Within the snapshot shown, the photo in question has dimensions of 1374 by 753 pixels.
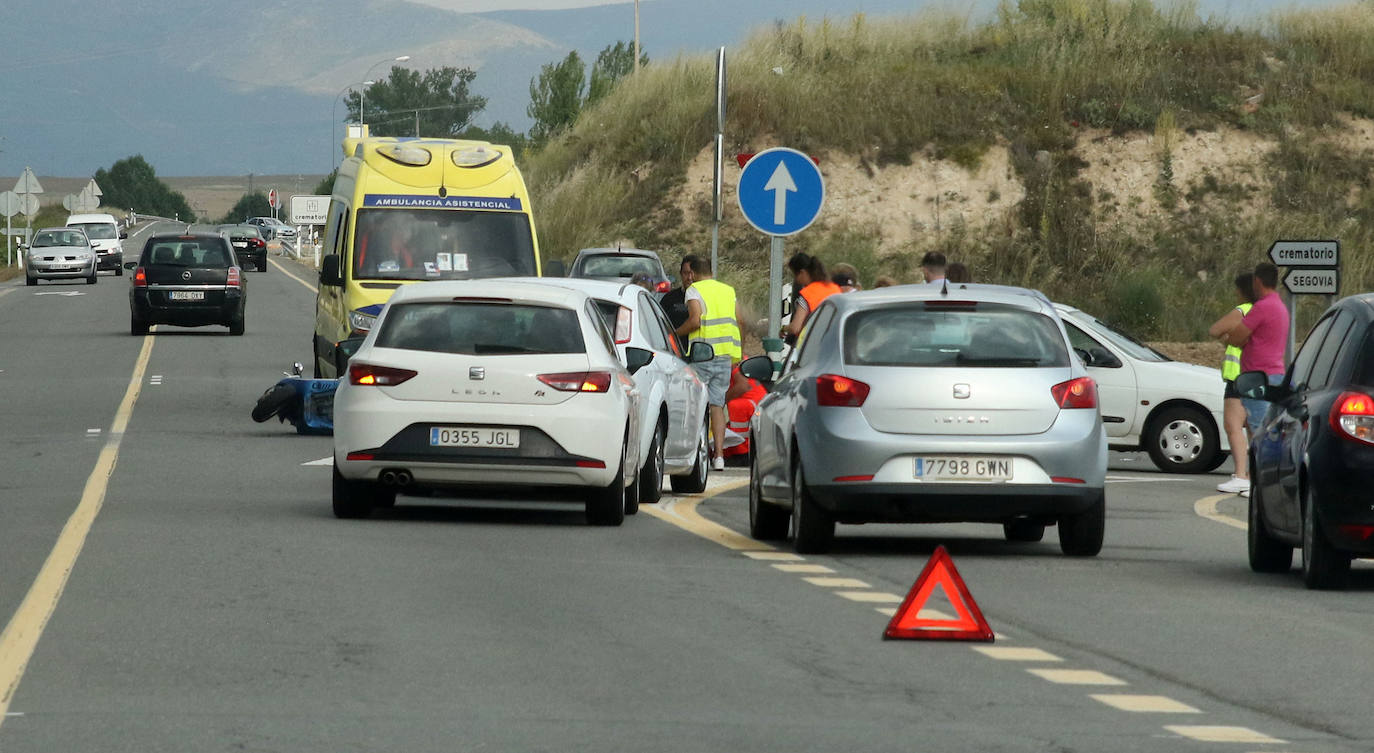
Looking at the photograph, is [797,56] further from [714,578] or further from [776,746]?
[776,746]

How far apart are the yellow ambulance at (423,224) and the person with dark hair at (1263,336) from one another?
26.8 feet

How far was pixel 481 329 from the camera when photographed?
15562 millimetres

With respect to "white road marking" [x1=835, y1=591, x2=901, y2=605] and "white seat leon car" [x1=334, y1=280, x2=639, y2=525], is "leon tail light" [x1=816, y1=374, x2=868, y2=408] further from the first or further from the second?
"white seat leon car" [x1=334, y1=280, x2=639, y2=525]

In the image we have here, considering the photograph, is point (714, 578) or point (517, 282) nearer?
point (714, 578)

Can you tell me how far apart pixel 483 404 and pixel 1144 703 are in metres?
7.14

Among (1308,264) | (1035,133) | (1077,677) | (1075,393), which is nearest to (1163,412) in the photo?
(1308,264)

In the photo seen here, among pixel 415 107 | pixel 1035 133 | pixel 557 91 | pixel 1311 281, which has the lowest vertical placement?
pixel 1311 281

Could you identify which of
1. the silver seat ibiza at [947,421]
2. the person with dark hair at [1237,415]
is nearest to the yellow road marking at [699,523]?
the silver seat ibiza at [947,421]

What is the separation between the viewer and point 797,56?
185ft

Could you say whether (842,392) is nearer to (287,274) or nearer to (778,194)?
(778,194)

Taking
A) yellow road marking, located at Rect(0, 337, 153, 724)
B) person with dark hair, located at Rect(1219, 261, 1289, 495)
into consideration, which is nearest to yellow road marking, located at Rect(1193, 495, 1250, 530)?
person with dark hair, located at Rect(1219, 261, 1289, 495)

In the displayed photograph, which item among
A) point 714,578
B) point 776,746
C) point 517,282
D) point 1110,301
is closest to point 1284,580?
point 714,578

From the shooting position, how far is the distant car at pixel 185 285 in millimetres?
41625

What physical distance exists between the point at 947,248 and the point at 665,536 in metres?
34.5
